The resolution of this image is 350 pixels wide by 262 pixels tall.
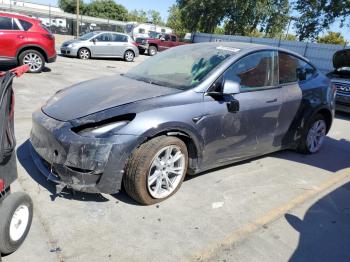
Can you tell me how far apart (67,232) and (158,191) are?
0.99 metres

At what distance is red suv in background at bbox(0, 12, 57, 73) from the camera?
10711 millimetres

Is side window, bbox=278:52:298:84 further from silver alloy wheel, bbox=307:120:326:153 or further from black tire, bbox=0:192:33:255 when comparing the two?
black tire, bbox=0:192:33:255

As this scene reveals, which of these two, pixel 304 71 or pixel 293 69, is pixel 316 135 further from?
pixel 293 69

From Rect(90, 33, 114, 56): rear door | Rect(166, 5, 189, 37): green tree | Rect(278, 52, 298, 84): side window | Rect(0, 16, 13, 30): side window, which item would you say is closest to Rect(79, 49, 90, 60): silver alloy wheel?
Rect(90, 33, 114, 56): rear door

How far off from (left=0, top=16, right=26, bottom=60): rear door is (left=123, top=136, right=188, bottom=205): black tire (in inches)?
354

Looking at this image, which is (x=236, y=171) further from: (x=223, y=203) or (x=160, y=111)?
(x=160, y=111)

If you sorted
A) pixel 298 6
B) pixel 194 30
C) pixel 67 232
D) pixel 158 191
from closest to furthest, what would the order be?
pixel 67 232
pixel 158 191
pixel 298 6
pixel 194 30

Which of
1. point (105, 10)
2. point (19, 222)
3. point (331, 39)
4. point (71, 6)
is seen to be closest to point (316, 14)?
point (331, 39)

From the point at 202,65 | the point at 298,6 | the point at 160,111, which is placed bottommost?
the point at 160,111

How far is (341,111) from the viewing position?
31.4 ft

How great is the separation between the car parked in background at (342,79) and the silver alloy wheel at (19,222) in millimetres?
8530

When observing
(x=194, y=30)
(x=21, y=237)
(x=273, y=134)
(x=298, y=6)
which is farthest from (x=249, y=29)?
(x=21, y=237)

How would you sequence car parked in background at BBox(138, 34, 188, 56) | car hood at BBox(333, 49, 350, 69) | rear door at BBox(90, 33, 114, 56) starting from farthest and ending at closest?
car parked in background at BBox(138, 34, 188, 56), rear door at BBox(90, 33, 114, 56), car hood at BBox(333, 49, 350, 69)

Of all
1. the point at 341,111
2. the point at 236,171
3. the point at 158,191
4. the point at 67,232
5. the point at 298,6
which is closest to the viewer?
the point at 67,232
